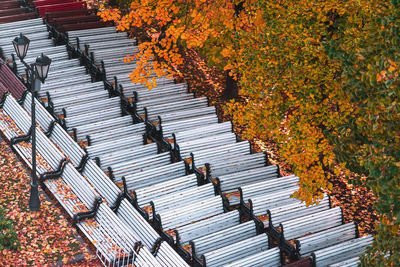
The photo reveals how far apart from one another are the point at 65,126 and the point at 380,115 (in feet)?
34.4

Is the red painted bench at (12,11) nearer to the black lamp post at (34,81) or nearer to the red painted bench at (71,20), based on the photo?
the red painted bench at (71,20)

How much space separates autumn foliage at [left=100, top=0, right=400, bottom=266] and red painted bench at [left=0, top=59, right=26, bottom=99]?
3667mm

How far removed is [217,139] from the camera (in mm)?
16562

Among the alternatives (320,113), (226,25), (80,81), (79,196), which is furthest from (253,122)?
(80,81)

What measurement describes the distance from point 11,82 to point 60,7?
6682 mm

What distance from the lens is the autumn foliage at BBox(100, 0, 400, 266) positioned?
866 cm

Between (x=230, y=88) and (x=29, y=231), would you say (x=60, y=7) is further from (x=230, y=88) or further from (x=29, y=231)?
(x=29, y=231)

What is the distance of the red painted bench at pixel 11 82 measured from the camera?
17516 mm

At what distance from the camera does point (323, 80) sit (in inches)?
497

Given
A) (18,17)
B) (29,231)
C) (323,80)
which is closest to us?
(323,80)

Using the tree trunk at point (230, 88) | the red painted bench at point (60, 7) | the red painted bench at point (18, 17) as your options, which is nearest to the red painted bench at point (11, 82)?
the red painted bench at point (18, 17)

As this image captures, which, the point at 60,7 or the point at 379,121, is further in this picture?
the point at 60,7

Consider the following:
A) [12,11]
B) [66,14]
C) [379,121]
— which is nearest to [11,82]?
[66,14]

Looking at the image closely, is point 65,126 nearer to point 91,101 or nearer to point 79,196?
point 91,101
